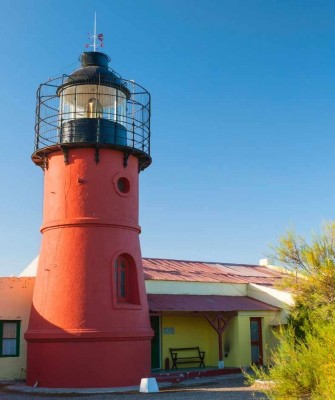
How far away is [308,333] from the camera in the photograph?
31.9 ft

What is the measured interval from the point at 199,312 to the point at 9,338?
6709mm

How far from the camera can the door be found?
23.0 metres

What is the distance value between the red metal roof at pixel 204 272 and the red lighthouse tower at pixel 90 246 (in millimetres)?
4590

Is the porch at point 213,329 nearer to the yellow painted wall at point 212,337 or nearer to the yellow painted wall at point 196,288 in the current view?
the yellow painted wall at point 212,337

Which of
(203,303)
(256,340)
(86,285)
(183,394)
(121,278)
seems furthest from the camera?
(256,340)

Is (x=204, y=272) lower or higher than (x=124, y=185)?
lower

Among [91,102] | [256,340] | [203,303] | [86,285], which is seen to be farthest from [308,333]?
[256,340]

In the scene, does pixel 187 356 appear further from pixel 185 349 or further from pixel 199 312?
pixel 199 312

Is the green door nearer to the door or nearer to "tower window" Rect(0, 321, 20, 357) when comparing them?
the door

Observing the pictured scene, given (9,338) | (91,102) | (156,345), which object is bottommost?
(156,345)

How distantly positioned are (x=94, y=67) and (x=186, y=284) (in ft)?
31.0

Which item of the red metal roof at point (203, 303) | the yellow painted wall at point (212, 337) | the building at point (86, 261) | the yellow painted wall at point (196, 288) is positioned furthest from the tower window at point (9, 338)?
the yellow painted wall at point (212, 337)

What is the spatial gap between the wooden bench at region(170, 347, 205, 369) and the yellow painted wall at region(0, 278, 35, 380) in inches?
227

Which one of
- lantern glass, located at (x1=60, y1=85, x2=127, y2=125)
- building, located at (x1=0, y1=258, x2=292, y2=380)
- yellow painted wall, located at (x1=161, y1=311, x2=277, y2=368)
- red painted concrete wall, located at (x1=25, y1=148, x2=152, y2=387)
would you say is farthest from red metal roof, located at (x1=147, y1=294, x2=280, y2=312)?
lantern glass, located at (x1=60, y1=85, x2=127, y2=125)
